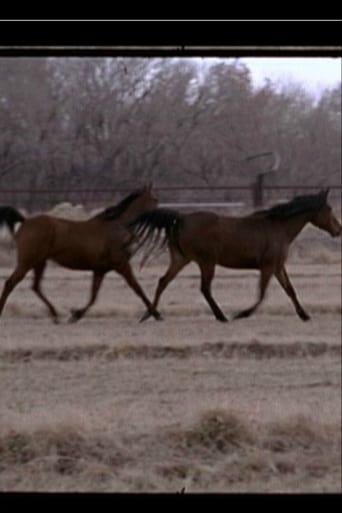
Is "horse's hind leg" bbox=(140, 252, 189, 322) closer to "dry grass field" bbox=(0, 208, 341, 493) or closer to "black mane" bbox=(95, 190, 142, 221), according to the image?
"dry grass field" bbox=(0, 208, 341, 493)

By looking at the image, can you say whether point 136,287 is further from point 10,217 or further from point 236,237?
point 10,217

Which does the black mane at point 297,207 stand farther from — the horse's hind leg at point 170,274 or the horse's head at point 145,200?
the horse's head at point 145,200

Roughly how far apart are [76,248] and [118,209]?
A: 0.79 m

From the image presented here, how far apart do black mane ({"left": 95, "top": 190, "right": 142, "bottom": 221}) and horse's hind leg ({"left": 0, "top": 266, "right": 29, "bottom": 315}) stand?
1.85 feet

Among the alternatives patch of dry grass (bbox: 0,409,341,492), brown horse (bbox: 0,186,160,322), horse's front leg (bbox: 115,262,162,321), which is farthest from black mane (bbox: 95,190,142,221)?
patch of dry grass (bbox: 0,409,341,492)

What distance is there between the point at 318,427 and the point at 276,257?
1.59 metres

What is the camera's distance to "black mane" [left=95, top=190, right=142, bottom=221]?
4.50 m

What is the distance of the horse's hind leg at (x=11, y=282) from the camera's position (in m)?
4.98

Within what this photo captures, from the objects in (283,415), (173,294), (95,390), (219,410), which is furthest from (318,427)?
(173,294)
